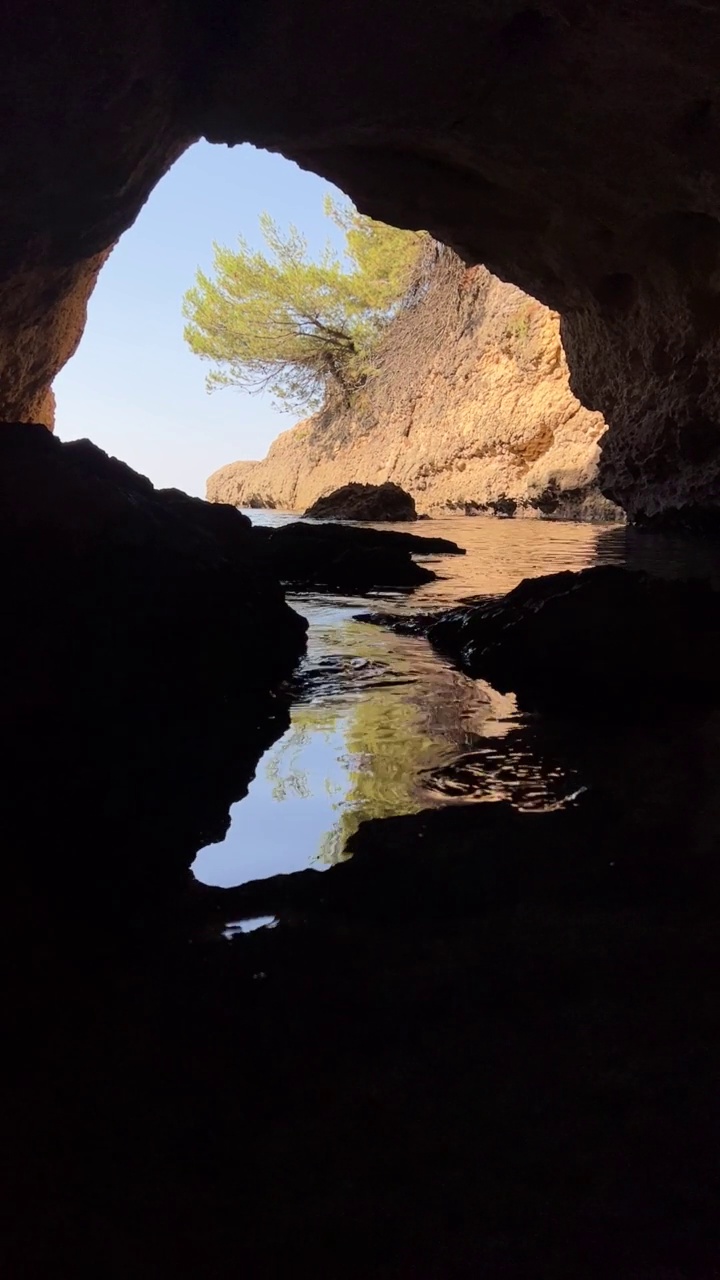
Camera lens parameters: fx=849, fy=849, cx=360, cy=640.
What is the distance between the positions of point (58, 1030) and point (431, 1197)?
1.49ft

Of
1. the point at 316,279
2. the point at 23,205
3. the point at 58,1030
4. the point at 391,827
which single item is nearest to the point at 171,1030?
the point at 58,1030

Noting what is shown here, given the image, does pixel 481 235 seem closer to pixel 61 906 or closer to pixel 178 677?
pixel 178 677

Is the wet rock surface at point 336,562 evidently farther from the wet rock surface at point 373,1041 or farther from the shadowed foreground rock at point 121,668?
the wet rock surface at point 373,1041

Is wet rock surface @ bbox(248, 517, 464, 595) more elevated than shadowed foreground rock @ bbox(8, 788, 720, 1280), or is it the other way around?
wet rock surface @ bbox(248, 517, 464, 595)

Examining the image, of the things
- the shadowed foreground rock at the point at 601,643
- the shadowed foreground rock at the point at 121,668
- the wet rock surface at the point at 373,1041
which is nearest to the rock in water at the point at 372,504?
the shadowed foreground rock at the point at 121,668

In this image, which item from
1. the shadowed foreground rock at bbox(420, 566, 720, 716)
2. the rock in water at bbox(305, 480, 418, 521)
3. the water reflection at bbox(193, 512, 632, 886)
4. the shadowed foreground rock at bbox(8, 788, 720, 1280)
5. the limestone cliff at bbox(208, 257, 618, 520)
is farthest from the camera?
the limestone cliff at bbox(208, 257, 618, 520)

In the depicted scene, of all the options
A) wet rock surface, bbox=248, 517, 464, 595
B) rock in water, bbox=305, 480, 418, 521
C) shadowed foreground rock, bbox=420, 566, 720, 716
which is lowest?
shadowed foreground rock, bbox=420, 566, 720, 716

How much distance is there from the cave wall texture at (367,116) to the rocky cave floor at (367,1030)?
2.19 m

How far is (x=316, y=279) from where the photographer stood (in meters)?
19.5

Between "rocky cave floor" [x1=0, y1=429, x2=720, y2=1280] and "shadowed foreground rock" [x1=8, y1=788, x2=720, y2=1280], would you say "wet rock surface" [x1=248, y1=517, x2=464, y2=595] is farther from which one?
"shadowed foreground rock" [x1=8, y1=788, x2=720, y2=1280]

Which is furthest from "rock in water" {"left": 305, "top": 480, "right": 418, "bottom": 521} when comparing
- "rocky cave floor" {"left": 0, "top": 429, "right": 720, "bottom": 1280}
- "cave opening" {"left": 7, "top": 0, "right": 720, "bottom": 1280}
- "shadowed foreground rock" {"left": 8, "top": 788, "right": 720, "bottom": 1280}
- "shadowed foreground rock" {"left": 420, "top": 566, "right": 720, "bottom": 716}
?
"shadowed foreground rock" {"left": 8, "top": 788, "right": 720, "bottom": 1280}

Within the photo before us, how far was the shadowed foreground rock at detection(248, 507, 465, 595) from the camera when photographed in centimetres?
542

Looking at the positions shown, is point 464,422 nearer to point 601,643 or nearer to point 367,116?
point 367,116

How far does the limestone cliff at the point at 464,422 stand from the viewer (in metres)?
14.2
